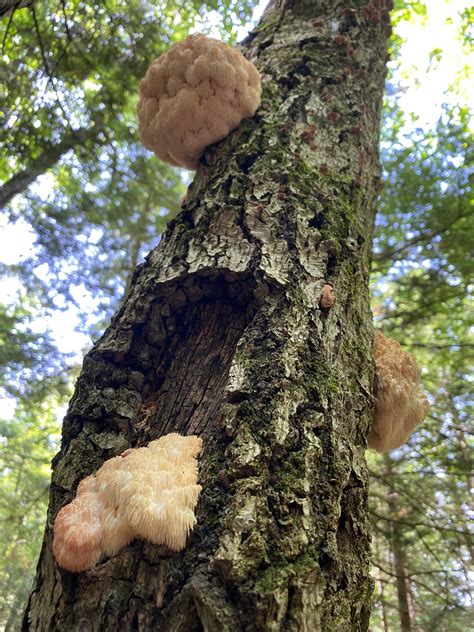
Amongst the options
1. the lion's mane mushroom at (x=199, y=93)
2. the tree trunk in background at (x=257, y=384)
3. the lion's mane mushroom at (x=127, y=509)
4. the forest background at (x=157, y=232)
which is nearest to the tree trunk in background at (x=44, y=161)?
the forest background at (x=157, y=232)

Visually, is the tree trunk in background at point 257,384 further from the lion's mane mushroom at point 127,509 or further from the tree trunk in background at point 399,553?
the tree trunk in background at point 399,553

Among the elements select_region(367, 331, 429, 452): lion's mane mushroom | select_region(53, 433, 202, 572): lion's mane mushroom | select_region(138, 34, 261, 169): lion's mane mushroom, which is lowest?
select_region(53, 433, 202, 572): lion's mane mushroom

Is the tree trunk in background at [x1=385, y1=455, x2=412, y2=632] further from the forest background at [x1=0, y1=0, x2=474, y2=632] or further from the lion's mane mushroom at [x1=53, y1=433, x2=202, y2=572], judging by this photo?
the lion's mane mushroom at [x1=53, y1=433, x2=202, y2=572]

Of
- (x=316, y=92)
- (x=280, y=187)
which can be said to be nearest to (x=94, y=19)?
(x=316, y=92)

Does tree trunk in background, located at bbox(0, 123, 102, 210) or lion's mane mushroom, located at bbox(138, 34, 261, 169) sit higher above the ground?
tree trunk in background, located at bbox(0, 123, 102, 210)

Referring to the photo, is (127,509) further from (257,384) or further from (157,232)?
(157,232)

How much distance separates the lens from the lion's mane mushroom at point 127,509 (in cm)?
133

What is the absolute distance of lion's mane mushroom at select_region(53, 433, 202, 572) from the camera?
4.35 ft

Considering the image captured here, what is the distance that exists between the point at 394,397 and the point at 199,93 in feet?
6.80

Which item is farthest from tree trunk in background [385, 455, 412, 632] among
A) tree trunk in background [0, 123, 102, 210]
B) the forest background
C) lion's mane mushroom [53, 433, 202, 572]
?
tree trunk in background [0, 123, 102, 210]

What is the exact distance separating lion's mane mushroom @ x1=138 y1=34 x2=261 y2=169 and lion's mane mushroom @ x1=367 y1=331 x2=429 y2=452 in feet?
5.19

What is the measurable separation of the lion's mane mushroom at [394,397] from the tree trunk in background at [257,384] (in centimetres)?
14

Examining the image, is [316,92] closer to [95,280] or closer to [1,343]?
[95,280]

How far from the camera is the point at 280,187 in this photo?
226 cm
